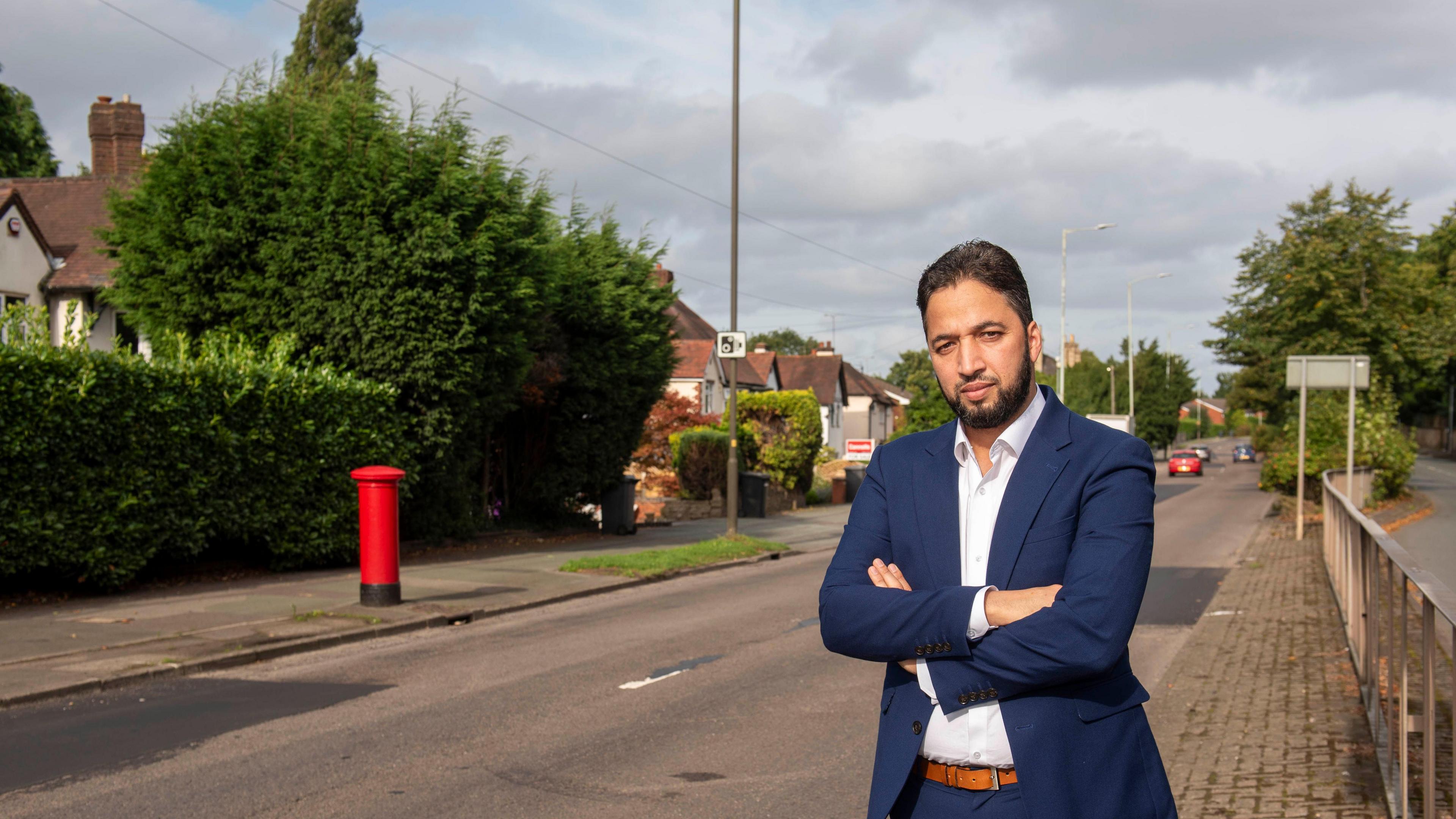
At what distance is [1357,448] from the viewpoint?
2764 centimetres

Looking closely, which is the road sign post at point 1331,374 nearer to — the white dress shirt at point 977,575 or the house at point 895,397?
the white dress shirt at point 977,575

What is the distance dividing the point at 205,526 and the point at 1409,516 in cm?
2392

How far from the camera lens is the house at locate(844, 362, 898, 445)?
87562 millimetres

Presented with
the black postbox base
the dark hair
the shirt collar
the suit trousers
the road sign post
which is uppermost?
the road sign post

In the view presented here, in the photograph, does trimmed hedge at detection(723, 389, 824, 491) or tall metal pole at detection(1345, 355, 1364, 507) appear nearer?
tall metal pole at detection(1345, 355, 1364, 507)

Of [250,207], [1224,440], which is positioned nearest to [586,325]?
[250,207]

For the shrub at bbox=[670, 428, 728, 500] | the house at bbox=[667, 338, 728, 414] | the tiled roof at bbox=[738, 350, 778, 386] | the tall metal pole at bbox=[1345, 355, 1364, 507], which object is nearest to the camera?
the tall metal pole at bbox=[1345, 355, 1364, 507]

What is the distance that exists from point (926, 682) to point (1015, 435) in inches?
22.2

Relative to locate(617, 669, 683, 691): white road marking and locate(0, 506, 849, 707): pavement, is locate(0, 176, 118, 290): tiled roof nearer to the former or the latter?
locate(0, 506, 849, 707): pavement

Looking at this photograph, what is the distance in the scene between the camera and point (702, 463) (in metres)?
32.3

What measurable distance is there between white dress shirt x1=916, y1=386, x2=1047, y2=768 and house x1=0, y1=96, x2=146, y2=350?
862 inches

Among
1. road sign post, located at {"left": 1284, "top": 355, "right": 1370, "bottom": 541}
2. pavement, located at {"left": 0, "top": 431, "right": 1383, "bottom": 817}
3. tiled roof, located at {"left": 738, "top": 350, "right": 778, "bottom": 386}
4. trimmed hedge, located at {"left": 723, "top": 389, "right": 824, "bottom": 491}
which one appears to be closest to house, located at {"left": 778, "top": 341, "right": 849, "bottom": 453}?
tiled roof, located at {"left": 738, "top": 350, "right": 778, "bottom": 386}

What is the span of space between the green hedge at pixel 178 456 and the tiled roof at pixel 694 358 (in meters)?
39.5

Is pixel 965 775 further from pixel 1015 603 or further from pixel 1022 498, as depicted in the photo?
pixel 1022 498
